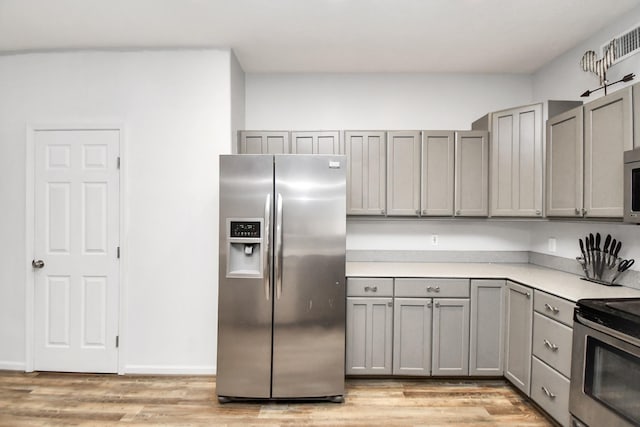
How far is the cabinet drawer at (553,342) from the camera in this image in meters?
2.11

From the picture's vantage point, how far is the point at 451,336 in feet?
9.12

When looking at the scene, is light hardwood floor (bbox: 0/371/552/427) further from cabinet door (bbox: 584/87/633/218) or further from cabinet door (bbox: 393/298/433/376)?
cabinet door (bbox: 584/87/633/218)

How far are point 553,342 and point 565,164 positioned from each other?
1.27m

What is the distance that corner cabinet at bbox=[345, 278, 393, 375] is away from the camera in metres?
2.79

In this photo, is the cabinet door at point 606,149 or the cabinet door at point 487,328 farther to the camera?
the cabinet door at point 487,328

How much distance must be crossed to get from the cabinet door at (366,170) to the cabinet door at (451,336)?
960 mm

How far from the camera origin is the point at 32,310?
296cm

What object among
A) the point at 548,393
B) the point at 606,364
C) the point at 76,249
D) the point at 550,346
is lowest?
the point at 548,393

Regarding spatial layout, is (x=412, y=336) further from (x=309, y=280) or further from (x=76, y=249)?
(x=76, y=249)

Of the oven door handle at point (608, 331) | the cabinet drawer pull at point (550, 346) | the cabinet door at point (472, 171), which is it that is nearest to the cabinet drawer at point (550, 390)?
the cabinet drawer pull at point (550, 346)

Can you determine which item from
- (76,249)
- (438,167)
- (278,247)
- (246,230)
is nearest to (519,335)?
(438,167)

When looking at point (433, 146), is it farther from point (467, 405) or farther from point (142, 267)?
point (142, 267)

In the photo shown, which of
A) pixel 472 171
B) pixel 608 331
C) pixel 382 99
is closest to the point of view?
pixel 608 331

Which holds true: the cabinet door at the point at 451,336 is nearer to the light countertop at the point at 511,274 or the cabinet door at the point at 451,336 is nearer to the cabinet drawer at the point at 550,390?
the light countertop at the point at 511,274
